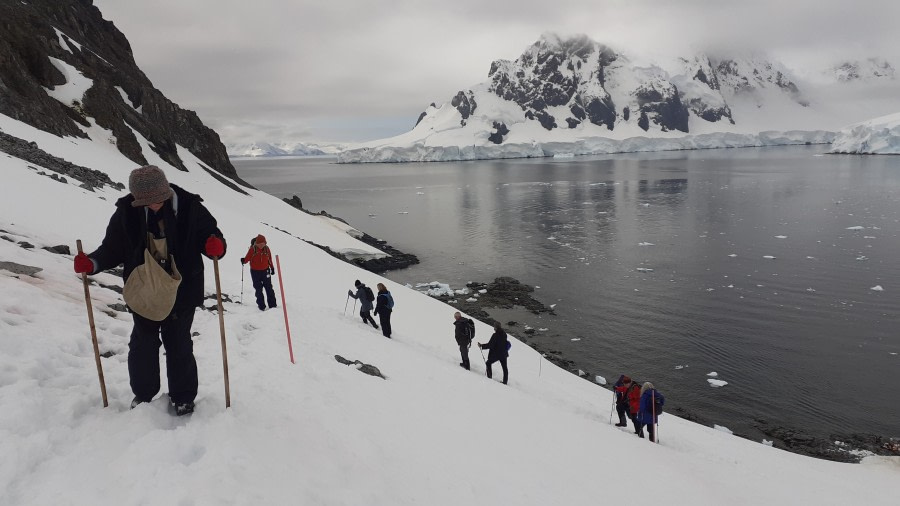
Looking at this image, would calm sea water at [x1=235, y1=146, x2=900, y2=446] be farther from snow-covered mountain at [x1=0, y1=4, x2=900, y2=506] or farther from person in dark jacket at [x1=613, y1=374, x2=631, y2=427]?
snow-covered mountain at [x1=0, y1=4, x2=900, y2=506]

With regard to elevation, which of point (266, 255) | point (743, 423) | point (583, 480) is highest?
point (266, 255)

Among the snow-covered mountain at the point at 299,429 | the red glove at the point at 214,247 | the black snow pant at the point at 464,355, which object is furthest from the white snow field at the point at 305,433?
the red glove at the point at 214,247

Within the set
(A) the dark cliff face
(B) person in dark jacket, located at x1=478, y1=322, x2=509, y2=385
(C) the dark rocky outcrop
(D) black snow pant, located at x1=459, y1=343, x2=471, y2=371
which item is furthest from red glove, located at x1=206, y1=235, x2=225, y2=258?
(A) the dark cliff face

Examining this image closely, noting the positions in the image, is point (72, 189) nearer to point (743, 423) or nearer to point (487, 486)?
point (487, 486)

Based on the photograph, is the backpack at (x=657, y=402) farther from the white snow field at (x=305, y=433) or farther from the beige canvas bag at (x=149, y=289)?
the beige canvas bag at (x=149, y=289)

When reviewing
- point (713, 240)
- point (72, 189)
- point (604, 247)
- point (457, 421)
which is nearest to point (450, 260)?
point (604, 247)

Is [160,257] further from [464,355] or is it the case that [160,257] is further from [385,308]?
[464,355]

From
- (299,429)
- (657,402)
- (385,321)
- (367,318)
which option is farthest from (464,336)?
(299,429)

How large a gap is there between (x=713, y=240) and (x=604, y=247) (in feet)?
33.1

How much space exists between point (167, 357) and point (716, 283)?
1336 inches

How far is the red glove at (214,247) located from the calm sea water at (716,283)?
1227 cm

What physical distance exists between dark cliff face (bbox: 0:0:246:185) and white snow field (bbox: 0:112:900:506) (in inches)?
896

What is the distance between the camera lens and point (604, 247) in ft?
142

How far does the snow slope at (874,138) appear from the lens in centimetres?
13675
